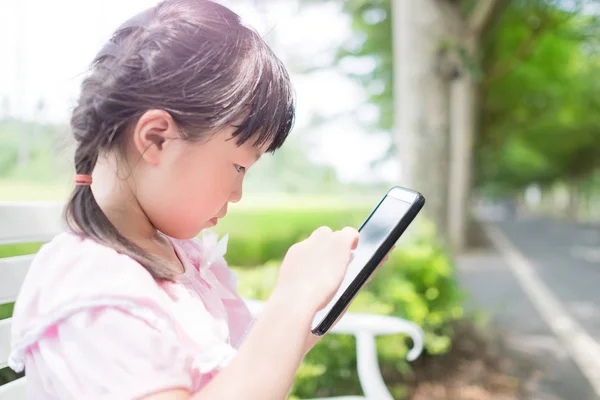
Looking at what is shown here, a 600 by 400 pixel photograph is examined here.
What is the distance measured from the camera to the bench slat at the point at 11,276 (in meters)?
1.46

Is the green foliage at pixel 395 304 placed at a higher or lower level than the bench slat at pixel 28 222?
lower

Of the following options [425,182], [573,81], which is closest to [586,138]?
[573,81]

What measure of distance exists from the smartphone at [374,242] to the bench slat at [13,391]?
745 mm

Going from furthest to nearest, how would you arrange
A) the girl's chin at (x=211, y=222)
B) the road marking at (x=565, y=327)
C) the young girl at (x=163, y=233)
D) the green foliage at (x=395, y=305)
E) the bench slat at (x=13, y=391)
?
the road marking at (x=565, y=327) < the green foliage at (x=395, y=305) < the bench slat at (x=13, y=391) < the girl's chin at (x=211, y=222) < the young girl at (x=163, y=233)

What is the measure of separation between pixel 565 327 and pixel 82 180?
5235 mm

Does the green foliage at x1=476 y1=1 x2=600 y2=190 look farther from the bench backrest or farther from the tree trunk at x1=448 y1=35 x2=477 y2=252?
the bench backrest

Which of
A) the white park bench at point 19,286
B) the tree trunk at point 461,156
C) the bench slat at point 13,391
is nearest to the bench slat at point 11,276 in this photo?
the white park bench at point 19,286

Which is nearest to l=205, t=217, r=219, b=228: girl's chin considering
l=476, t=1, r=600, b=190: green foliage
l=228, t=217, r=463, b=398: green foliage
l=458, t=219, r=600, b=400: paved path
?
l=228, t=217, r=463, b=398: green foliage

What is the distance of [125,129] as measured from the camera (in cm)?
100

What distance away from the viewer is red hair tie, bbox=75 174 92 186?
3.39 feet

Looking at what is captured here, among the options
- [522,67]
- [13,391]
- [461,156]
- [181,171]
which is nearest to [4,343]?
→ [13,391]

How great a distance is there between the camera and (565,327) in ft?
18.1

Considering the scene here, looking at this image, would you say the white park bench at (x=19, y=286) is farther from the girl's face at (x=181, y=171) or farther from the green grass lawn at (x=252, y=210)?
the girl's face at (x=181, y=171)

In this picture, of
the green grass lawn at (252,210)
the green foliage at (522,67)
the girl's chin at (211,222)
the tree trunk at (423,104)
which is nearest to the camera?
the girl's chin at (211,222)
